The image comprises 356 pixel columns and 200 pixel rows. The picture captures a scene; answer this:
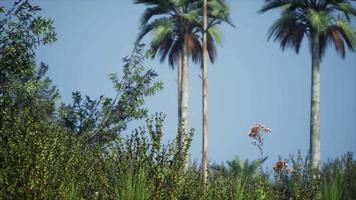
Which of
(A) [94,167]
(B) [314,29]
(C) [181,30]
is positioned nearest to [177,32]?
(C) [181,30]

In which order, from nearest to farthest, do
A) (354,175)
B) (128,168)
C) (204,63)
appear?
(128,168), (354,175), (204,63)

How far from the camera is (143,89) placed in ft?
47.2

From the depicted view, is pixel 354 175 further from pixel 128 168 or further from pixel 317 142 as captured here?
pixel 317 142

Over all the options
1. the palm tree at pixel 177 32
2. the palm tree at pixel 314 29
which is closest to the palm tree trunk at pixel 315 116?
the palm tree at pixel 314 29

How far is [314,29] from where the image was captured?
1831 cm

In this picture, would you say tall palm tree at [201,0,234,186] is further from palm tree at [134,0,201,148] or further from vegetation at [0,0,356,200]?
vegetation at [0,0,356,200]

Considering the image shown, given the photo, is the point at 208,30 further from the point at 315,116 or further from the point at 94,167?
the point at 94,167

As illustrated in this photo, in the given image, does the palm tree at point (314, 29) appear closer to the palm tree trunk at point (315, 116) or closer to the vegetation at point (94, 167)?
the palm tree trunk at point (315, 116)

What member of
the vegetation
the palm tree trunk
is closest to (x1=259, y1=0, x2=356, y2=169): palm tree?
the palm tree trunk

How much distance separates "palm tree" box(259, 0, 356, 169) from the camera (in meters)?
17.8

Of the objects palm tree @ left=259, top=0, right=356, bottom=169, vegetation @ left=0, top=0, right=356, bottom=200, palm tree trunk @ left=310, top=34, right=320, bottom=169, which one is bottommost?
vegetation @ left=0, top=0, right=356, bottom=200

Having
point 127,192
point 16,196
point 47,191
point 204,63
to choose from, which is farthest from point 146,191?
point 204,63

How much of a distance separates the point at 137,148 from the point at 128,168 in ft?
1.11

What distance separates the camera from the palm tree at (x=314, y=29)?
17.8 meters
